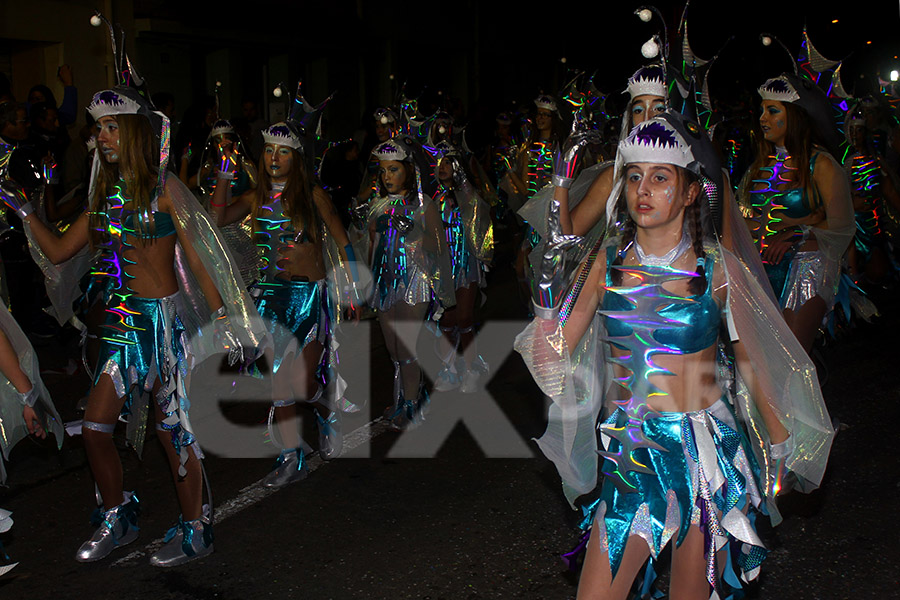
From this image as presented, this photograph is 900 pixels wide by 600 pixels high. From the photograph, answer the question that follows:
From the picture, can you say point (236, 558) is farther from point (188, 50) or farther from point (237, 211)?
point (188, 50)

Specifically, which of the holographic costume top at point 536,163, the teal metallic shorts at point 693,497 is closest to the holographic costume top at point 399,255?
the holographic costume top at point 536,163

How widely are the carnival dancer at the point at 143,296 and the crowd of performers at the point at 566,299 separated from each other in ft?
0.03

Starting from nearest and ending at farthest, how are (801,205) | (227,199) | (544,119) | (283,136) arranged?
(801,205), (283,136), (227,199), (544,119)

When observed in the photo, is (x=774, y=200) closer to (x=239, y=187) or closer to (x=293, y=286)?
(x=293, y=286)

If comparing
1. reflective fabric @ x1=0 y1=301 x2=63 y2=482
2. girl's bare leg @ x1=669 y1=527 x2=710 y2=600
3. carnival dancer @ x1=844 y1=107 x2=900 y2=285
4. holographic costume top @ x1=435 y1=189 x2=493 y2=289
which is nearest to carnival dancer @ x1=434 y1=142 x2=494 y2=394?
holographic costume top @ x1=435 y1=189 x2=493 y2=289

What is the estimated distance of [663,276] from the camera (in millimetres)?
→ 3195

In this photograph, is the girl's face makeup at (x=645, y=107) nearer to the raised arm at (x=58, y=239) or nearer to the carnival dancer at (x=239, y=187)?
the carnival dancer at (x=239, y=187)

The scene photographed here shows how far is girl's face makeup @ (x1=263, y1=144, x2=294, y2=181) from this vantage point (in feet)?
18.9

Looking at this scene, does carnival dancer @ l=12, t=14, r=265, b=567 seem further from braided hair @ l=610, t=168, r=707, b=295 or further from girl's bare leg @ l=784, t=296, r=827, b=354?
girl's bare leg @ l=784, t=296, r=827, b=354

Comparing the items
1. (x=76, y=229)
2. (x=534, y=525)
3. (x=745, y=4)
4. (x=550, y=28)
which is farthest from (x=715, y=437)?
(x=745, y=4)

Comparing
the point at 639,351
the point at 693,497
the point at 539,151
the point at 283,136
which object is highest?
the point at 283,136

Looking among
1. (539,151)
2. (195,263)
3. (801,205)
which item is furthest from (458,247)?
(195,263)

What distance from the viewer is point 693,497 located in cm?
308

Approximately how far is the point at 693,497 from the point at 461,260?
16.8ft
